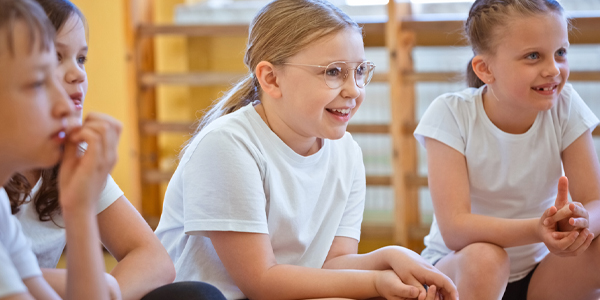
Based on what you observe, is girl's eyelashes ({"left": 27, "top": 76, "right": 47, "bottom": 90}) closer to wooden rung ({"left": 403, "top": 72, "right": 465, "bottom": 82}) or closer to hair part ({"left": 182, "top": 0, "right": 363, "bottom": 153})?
hair part ({"left": 182, "top": 0, "right": 363, "bottom": 153})

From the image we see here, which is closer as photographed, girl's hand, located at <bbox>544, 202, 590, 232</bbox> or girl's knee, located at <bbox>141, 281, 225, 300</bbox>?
girl's knee, located at <bbox>141, 281, 225, 300</bbox>

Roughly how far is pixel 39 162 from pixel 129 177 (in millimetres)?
2322

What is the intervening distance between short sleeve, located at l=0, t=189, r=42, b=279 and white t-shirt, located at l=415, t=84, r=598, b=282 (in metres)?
0.90

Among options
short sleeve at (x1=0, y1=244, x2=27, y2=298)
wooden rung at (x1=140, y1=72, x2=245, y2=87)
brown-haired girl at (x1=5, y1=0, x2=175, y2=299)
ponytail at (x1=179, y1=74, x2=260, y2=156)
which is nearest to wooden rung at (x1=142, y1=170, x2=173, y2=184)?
wooden rung at (x1=140, y1=72, x2=245, y2=87)

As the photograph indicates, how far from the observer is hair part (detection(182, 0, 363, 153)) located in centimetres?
116

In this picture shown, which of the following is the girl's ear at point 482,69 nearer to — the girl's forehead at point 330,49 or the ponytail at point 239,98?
the girl's forehead at point 330,49

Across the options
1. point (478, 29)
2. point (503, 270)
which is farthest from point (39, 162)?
point (478, 29)

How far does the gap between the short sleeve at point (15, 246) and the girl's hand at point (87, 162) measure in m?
0.09

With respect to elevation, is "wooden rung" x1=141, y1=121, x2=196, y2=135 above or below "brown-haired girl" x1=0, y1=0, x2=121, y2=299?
below

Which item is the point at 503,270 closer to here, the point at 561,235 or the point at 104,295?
the point at 561,235

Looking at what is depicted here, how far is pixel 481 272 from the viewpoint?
1193 mm

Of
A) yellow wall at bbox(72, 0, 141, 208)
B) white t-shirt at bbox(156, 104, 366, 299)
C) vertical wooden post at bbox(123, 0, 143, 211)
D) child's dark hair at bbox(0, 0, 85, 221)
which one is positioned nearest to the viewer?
child's dark hair at bbox(0, 0, 85, 221)

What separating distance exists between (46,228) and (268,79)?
0.49m

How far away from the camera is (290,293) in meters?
1.06
